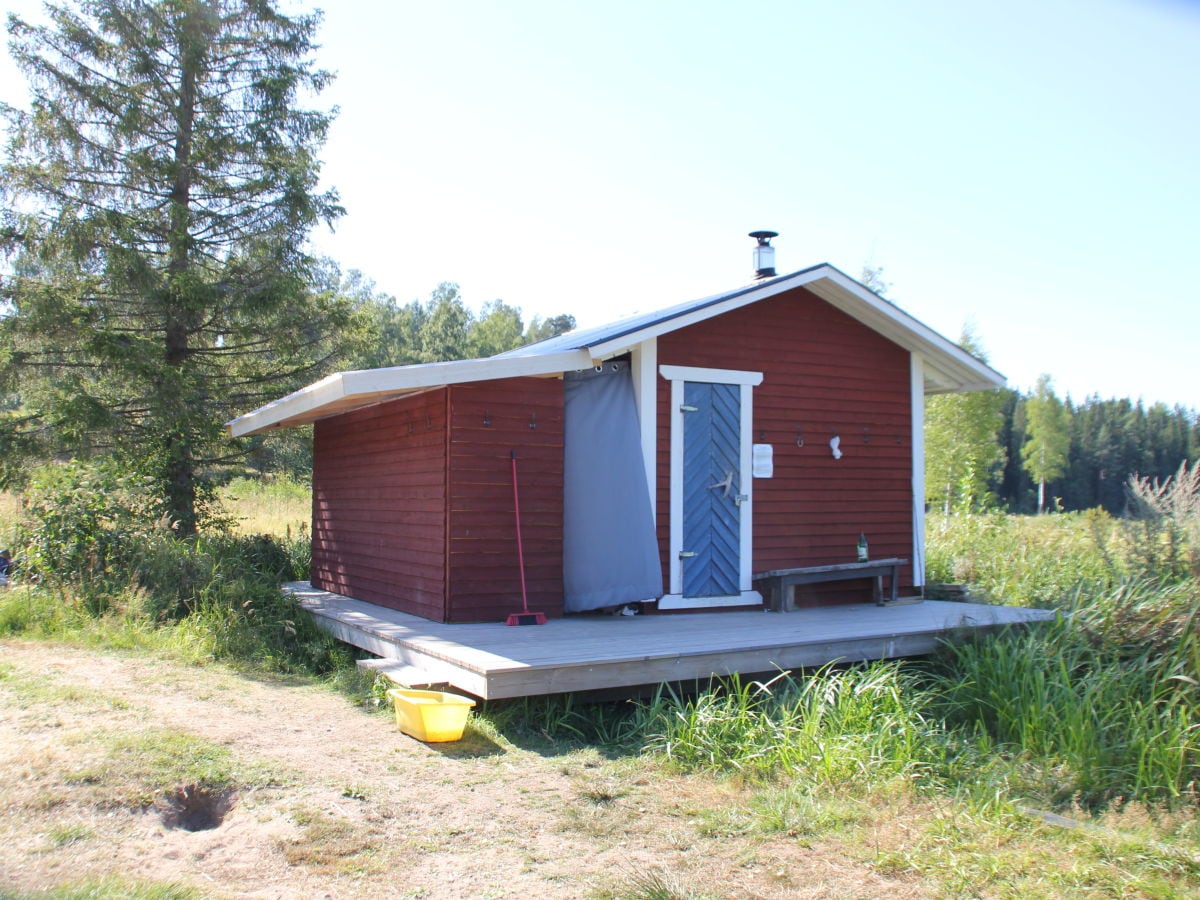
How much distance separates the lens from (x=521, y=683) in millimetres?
5375

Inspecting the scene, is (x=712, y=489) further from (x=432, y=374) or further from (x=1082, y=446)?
(x=1082, y=446)

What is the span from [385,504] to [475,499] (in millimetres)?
1573

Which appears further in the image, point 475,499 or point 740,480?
point 740,480

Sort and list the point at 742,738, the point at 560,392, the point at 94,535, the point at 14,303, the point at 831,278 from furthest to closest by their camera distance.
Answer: the point at 14,303 → the point at 94,535 → the point at 831,278 → the point at 560,392 → the point at 742,738

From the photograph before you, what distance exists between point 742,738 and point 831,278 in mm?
4635

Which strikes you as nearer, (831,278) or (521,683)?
(521,683)

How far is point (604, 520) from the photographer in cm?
757

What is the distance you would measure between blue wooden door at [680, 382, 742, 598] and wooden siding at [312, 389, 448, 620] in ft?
6.77

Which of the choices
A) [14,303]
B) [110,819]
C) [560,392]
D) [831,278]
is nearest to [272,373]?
[14,303]

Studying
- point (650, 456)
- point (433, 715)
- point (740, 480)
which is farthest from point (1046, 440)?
point (433, 715)

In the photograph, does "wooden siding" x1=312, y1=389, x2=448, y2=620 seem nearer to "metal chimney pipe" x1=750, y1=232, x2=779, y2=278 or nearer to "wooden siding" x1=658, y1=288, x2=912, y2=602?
"wooden siding" x1=658, y1=288, x2=912, y2=602

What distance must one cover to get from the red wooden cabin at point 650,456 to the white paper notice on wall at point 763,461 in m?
0.01

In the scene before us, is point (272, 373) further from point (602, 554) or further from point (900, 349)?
point (900, 349)

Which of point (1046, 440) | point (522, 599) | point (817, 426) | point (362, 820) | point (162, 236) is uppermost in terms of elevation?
point (162, 236)
